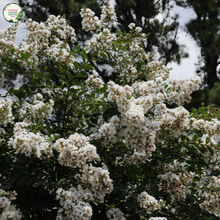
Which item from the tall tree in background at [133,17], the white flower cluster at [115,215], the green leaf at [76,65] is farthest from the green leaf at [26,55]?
the tall tree in background at [133,17]

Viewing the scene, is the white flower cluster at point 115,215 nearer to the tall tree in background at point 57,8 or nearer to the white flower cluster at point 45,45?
the white flower cluster at point 45,45

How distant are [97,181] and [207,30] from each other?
7.83 m

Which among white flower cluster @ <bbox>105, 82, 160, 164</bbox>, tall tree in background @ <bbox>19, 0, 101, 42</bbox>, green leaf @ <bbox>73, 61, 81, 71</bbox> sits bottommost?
white flower cluster @ <bbox>105, 82, 160, 164</bbox>

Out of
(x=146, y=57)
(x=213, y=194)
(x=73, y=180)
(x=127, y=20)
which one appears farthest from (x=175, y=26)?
(x=73, y=180)

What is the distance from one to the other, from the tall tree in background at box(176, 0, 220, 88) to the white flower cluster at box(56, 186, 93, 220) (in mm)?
7281

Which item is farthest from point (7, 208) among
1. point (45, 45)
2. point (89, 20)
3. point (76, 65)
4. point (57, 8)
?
point (57, 8)

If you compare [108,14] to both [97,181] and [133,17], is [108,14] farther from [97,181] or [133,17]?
[133,17]

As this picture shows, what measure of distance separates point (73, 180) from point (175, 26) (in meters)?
9.18

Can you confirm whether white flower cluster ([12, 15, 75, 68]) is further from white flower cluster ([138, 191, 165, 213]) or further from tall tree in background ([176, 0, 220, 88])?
tall tree in background ([176, 0, 220, 88])

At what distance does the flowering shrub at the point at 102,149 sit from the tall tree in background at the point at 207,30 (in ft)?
21.0

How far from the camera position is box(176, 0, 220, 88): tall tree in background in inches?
308

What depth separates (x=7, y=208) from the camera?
60.2 inches

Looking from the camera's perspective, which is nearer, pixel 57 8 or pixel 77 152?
pixel 77 152

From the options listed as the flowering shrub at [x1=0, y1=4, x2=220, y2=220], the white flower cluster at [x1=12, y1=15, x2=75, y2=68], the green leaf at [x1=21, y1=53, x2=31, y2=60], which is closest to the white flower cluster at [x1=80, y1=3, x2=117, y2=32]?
the white flower cluster at [x1=12, y1=15, x2=75, y2=68]
